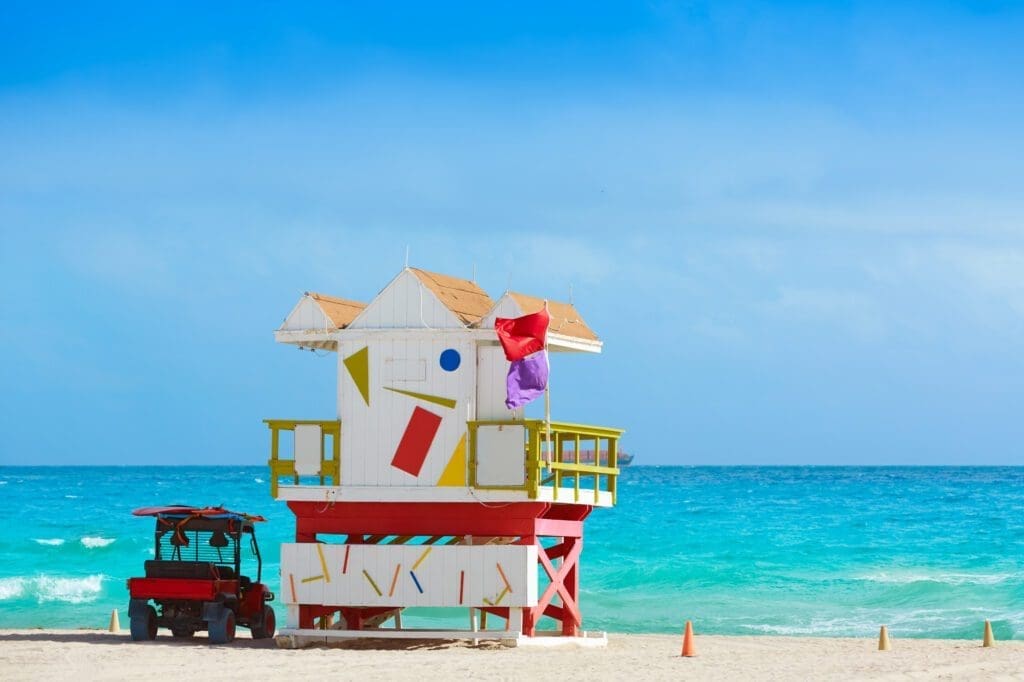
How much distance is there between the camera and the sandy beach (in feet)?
63.2

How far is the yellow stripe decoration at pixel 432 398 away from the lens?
22.0 meters

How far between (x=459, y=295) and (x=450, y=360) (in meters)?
1.32

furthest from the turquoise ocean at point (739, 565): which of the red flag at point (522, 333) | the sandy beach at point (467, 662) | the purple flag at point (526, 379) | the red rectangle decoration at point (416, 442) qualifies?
the red flag at point (522, 333)

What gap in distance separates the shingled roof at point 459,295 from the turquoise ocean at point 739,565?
38.7 ft

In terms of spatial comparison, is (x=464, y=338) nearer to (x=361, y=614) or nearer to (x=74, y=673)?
(x=361, y=614)

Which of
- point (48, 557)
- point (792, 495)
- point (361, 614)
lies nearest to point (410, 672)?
point (361, 614)

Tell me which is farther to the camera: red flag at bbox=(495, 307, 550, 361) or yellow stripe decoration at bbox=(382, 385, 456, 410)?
yellow stripe decoration at bbox=(382, 385, 456, 410)

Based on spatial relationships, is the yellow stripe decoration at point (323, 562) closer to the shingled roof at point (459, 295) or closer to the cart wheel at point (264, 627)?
the cart wheel at point (264, 627)

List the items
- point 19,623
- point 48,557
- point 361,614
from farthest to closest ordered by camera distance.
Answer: point 48,557
point 19,623
point 361,614

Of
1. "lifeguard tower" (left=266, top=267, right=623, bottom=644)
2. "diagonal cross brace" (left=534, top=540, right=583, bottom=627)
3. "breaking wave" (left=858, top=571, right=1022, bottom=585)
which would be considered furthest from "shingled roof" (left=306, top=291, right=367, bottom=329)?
"breaking wave" (left=858, top=571, right=1022, bottom=585)

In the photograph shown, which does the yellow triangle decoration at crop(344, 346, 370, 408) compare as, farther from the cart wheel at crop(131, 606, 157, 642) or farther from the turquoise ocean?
the turquoise ocean

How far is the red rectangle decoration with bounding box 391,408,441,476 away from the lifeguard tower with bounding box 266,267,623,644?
13mm

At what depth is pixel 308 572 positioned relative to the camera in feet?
72.9

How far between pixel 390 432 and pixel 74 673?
5.09 meters
